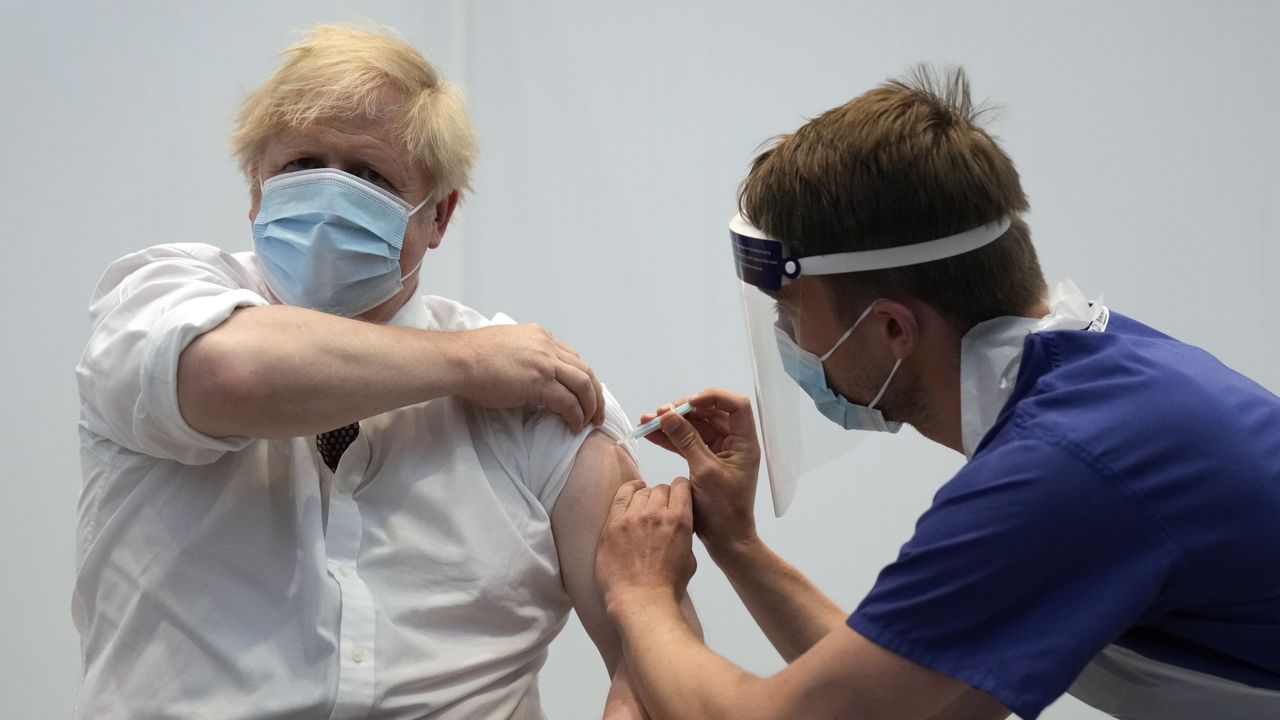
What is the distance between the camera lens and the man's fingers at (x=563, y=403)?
1.49m

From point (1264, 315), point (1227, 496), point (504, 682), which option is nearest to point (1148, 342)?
point (1227, 496)

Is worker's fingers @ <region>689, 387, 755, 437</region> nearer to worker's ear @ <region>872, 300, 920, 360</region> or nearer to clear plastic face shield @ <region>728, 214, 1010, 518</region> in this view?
clear plastic face shield @ <region>728, 214, 1010, 518</region>

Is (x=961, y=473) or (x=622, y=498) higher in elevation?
(x=961, y=473)

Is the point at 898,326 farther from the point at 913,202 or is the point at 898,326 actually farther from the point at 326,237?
the point at 326,237

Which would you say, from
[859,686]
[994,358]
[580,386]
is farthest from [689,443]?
[859,686]

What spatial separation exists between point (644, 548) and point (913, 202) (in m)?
0.55

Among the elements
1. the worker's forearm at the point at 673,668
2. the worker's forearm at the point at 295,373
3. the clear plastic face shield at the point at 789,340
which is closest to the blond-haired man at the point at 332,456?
the worker's forearm at the point at 295,373

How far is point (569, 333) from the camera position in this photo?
339cm

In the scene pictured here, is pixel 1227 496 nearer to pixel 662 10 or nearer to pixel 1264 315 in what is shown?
pixel 1264 315

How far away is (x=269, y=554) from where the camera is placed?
1364 mm

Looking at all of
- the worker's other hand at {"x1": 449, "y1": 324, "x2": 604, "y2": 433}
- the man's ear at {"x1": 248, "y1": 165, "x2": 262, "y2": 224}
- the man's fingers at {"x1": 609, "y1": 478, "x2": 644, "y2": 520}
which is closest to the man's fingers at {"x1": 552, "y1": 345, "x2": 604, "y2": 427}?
the worker's other hand at {"x1": 449, "y1": 324, "x2": 604, "y2": 433}

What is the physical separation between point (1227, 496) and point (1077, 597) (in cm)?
19

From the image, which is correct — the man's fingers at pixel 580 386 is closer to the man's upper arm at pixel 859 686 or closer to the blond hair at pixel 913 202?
the blond hair at pixel 913 202

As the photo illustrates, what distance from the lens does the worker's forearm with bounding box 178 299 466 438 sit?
1210 millimetres
